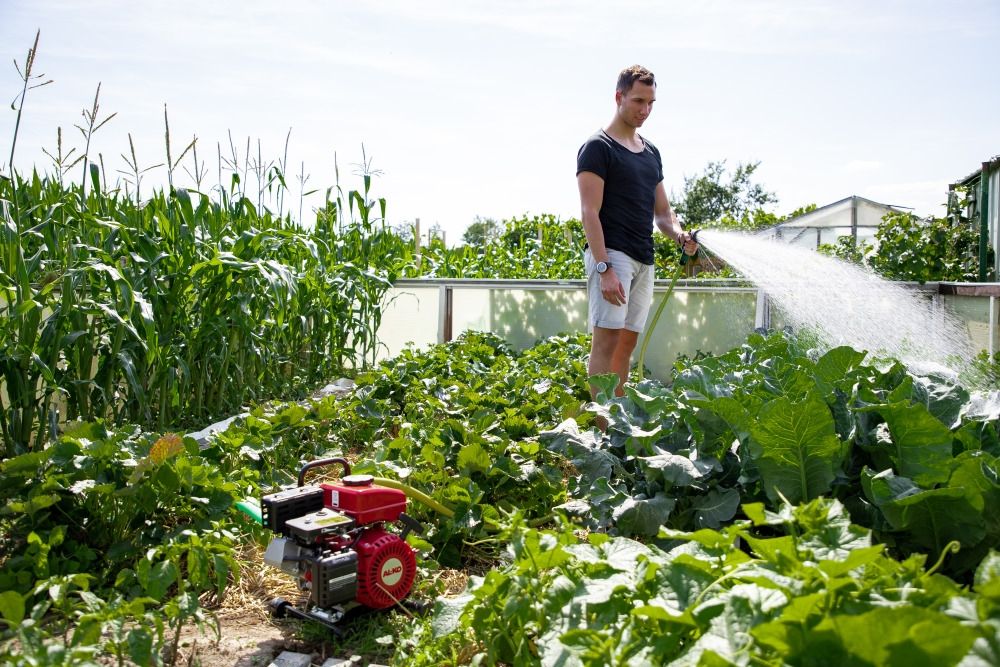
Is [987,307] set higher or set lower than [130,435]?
higher

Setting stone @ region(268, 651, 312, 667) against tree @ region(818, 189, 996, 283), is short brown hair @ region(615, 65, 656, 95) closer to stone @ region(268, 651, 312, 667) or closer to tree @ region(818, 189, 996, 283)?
stone @ region(268, 651, 312, 667)

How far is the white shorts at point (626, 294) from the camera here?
3.29 metres

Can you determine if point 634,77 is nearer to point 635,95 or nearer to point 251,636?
point 635,95

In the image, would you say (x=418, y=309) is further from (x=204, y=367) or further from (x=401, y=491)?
(x=401, y=491)

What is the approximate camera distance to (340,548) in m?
1.81

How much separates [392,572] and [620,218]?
209 centimetres

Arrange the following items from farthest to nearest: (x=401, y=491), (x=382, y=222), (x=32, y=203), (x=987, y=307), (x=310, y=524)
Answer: (x=382, y=222), (x=987, y=307), (x=32, y=203), (x=401, y=491), (x=310, y=524)

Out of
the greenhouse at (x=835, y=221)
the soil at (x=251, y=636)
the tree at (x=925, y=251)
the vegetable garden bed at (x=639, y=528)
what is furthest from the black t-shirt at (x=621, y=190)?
the greenhouse at (x=835, y=221)

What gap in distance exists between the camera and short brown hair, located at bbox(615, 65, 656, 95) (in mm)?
3268

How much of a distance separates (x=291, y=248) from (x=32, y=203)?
1.45 metres

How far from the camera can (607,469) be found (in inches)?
82.4

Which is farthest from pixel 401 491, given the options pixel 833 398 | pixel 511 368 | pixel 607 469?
pixel 511 368

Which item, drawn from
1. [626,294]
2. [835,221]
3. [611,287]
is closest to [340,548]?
[611,287]

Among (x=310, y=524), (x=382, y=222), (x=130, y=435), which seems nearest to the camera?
(x=310, y=524)
